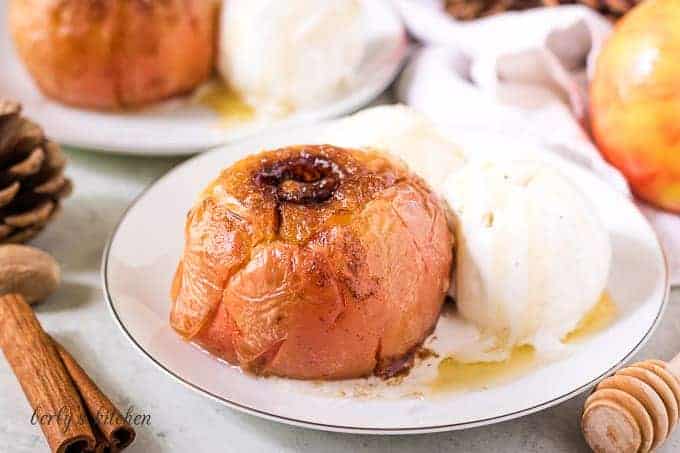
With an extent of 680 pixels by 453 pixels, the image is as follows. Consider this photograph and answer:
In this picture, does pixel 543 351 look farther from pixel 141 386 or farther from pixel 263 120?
pixel 263 120

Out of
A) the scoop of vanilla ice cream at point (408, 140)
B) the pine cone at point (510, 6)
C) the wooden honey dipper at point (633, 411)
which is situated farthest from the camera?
the pine cone at point (510, 6)

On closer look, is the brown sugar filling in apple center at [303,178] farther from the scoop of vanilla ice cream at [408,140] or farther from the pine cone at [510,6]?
the pine cone at [510,6]

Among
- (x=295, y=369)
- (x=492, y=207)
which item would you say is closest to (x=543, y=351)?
(x=492, y=207)

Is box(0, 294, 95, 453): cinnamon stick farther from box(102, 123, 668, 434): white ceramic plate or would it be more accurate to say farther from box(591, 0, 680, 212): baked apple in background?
box(591, 0, 680, 212): baked apple in background

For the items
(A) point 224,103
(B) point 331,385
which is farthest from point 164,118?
(B) point 331,385

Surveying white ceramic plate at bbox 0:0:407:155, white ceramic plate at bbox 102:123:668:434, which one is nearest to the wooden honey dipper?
white ceramic plate at bbox 102:123:668:434

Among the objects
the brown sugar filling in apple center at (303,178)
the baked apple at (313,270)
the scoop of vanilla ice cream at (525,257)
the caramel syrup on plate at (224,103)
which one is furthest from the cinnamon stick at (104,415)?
the caramel syrup on plate at (224,103)

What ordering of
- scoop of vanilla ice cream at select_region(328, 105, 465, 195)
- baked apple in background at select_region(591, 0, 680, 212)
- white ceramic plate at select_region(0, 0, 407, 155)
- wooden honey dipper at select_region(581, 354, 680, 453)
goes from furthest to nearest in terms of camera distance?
white ceramic plate at select_region(0, 0, 407, 155), baked apple in background at select_region(591, 0, 680, 212), scoop of vanilla ice cream at select_region(328, 105, 465, 195), wooden honey dipper at select_region(581, 354, 680, 453)
